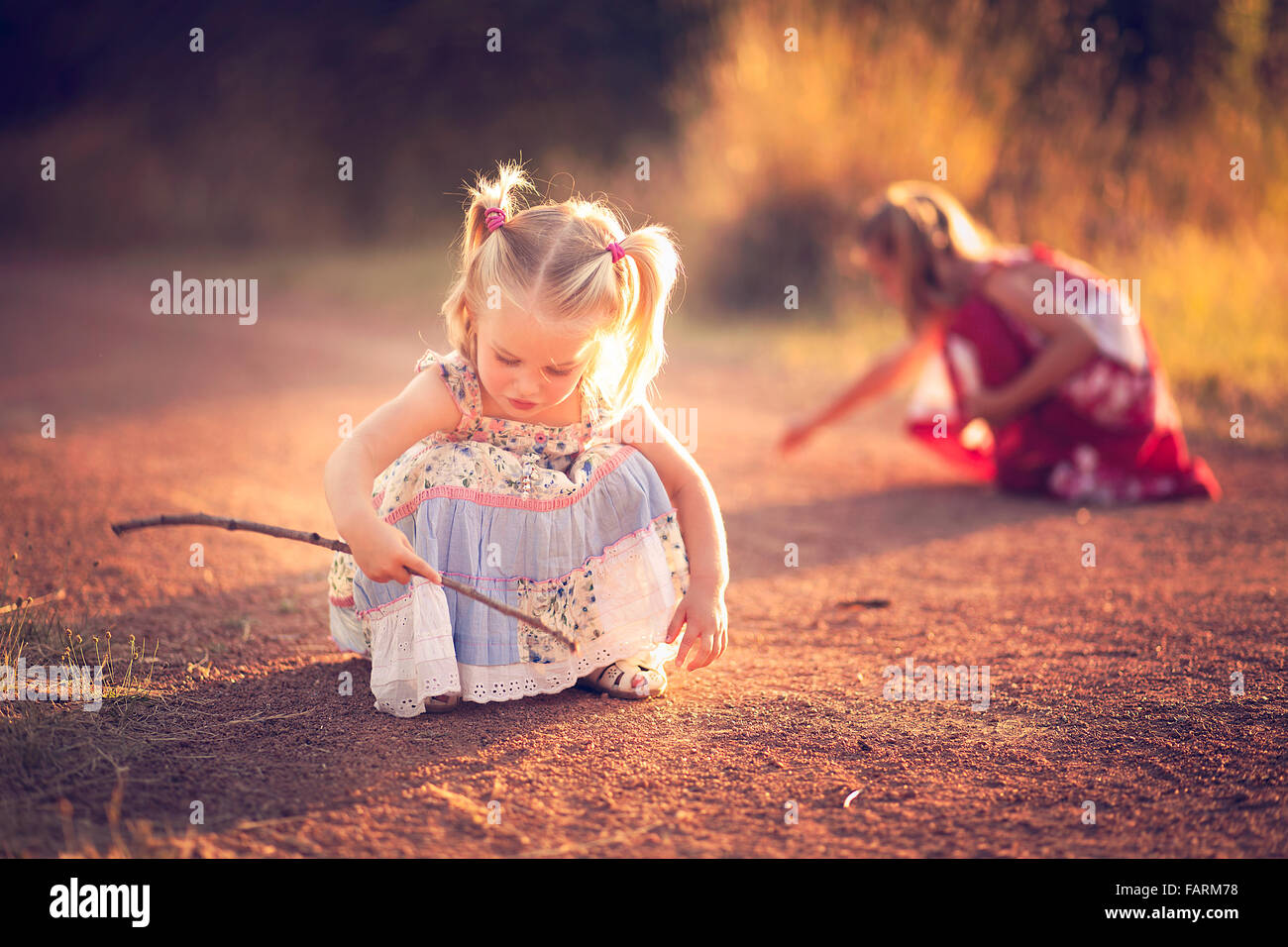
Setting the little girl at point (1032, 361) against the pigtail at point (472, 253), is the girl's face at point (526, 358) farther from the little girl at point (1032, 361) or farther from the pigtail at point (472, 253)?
the little girl at point (1032, 361)

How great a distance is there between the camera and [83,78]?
672 inches

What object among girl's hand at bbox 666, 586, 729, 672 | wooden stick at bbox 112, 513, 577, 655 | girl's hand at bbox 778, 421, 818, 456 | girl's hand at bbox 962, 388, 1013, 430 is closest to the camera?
wooden stick at bbox 112, 513, 577, 655

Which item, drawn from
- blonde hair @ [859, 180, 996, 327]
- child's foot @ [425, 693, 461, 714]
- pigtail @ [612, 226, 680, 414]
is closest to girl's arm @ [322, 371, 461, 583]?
child's foot @ [425, 693, 461, 714]

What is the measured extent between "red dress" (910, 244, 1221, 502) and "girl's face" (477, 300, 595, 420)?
2.52 meters

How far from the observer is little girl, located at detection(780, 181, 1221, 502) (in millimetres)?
4094

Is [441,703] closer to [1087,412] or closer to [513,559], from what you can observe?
[513,559]

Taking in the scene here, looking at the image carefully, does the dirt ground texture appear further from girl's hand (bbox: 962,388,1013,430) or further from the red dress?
girl's hand (bbox: 962,388,1013,430)

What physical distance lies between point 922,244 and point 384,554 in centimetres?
298

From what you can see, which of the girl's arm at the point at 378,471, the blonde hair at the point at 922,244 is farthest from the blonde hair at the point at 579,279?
the blonde hair at the point at 922,244

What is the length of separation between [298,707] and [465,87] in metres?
15.6

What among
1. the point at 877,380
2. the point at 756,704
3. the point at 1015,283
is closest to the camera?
the point at 756,704

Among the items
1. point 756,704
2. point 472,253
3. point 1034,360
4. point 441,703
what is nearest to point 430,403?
point 472,253

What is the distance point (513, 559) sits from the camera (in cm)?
221

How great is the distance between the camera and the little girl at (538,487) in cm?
210
